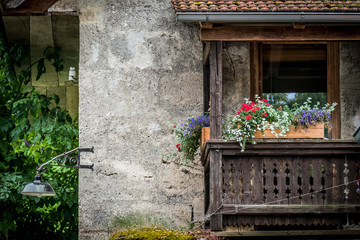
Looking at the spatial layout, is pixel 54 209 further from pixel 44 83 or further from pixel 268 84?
pixel 268 84

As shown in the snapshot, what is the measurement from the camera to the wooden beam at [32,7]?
1262 cm

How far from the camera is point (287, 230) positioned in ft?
35.9

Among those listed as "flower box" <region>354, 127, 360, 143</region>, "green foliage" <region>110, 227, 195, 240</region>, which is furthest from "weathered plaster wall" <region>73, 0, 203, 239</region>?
"flower box" <region>354, 127, 360, 143</region>

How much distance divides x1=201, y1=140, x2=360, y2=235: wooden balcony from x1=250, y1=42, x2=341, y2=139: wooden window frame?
1705 millimetres

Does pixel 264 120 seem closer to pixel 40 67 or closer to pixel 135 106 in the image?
pixel 135 106

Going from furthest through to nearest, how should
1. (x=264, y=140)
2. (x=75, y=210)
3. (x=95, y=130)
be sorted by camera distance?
(x=75, y=210)
(x=95, y=130)
(x=264, y=140)

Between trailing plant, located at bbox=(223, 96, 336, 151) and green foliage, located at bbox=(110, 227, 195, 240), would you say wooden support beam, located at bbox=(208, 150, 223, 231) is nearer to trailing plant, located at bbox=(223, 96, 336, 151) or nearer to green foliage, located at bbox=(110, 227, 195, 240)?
trailing plant, located at bbox=(223, 96, 336, 151)

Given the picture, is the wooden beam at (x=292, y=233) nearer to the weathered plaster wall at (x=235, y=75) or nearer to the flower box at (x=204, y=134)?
the flower box at (x=204, y=134)

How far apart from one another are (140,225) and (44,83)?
5.07 metres

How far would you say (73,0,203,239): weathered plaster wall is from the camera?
12.1 metres

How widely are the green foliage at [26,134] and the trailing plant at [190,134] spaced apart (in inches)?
92.6

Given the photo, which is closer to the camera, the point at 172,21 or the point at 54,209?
the point at 172,21

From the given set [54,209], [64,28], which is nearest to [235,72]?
[64,28]

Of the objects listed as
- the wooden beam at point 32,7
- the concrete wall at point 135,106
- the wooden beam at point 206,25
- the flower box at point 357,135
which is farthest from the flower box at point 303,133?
the wooden beam at point 32,7
